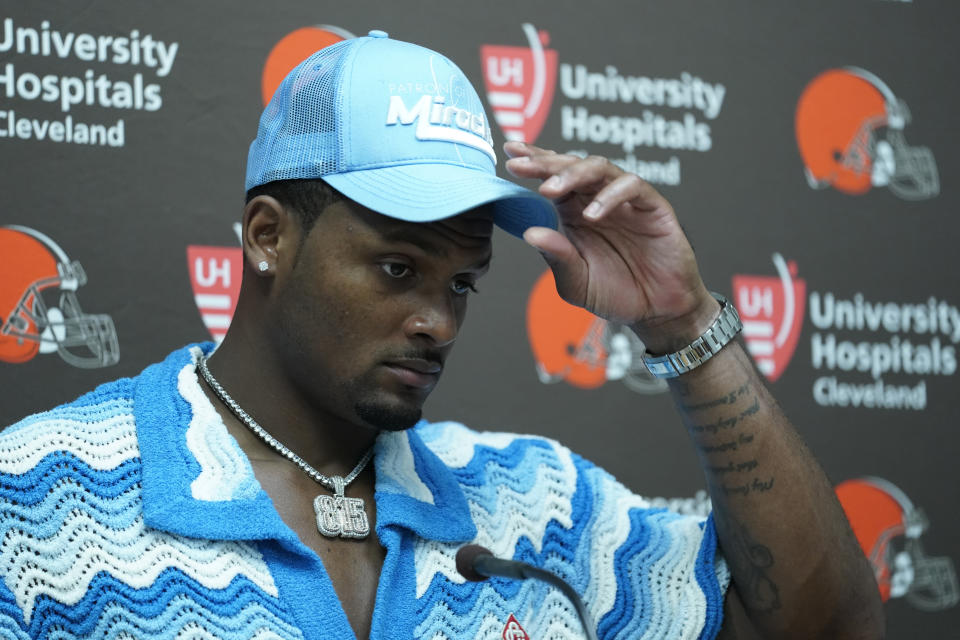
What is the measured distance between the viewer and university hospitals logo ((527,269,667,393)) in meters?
2.02

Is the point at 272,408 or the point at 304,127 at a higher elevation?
the point at 304,127

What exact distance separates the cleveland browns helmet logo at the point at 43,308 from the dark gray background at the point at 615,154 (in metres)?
0.02

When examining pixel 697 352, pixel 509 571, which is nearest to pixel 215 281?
pixel 697 352

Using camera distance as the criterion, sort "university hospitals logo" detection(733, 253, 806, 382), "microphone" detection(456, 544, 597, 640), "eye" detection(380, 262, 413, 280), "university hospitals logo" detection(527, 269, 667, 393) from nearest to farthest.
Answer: "microphone" detection(456, 544, 597, 640) → "eye" detection(380, 262, 413, 280) → "university hospitals logo" detection(527, 269, 667, 393) → "university hospitals logo" detection(733, 253, 806, 382)

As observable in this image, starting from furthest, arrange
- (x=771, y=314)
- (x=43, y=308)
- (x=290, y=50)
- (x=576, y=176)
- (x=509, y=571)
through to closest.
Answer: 1. (x=771, y=314)
2. (x=290, y=50)
3. (x=43, y=308)
4. (x=576, y=176)
5. (x=509, y=571)

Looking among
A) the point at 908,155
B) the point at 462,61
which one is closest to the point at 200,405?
the point at 462,61

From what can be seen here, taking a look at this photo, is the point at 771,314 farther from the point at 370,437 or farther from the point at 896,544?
the point at 370,437

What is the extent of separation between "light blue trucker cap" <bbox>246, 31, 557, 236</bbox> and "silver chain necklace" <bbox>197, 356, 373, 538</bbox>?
0.28 meters

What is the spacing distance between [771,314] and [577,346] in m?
0.41

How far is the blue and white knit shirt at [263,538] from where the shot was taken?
1151 mm

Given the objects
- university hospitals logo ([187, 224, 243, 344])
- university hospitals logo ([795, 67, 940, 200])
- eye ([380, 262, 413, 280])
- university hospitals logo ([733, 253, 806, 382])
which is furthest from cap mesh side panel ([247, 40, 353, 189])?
university hospitals logo ([795, 67, 940, 200])

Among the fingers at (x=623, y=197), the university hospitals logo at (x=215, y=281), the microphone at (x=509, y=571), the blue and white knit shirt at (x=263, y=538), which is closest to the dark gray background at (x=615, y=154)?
the university hospitals logo at (x=215, y=281)

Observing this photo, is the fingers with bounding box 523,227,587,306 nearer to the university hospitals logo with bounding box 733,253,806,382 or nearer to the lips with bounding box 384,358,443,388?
the lips with bounding box 384,358,443,388

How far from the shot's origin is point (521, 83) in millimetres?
2037
